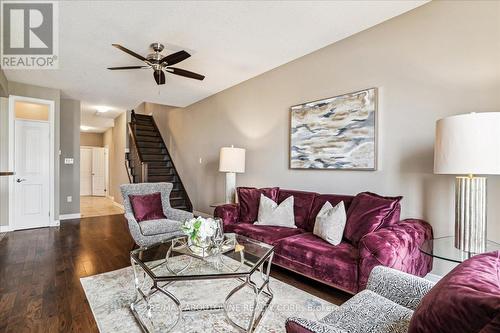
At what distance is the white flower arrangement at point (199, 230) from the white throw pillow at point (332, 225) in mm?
1141

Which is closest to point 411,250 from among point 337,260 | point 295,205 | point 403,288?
point 337,260

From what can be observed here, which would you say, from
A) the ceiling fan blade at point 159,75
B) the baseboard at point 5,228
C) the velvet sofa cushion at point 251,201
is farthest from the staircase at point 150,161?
the ceiling fan blade at point 159,75

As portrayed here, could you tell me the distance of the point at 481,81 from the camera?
7.23ft

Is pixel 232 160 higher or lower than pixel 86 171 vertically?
higher

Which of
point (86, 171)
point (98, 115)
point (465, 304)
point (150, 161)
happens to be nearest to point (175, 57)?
point (465, 304)

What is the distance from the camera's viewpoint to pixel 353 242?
97.5 inches

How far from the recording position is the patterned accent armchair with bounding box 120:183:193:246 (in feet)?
10.6

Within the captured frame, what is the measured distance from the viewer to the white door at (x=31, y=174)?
15.5ft

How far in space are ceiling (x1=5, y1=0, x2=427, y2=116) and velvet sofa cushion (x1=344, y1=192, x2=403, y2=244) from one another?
1.89m

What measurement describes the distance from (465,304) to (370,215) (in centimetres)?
179

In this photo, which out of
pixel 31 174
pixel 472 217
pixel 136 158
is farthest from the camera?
pixel 136 158

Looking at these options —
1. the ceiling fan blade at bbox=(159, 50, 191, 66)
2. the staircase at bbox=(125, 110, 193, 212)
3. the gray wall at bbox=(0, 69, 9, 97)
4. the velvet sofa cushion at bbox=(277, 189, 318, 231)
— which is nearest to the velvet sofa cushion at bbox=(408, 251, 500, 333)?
the velvet sofa cushion at bbox=(277, 189, 318, 231)

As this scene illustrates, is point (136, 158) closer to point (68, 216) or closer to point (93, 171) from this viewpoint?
point (68, 216)

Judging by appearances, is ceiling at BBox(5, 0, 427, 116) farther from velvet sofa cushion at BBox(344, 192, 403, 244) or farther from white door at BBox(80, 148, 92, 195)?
white door at BBox(80, 148, 92, 195)
